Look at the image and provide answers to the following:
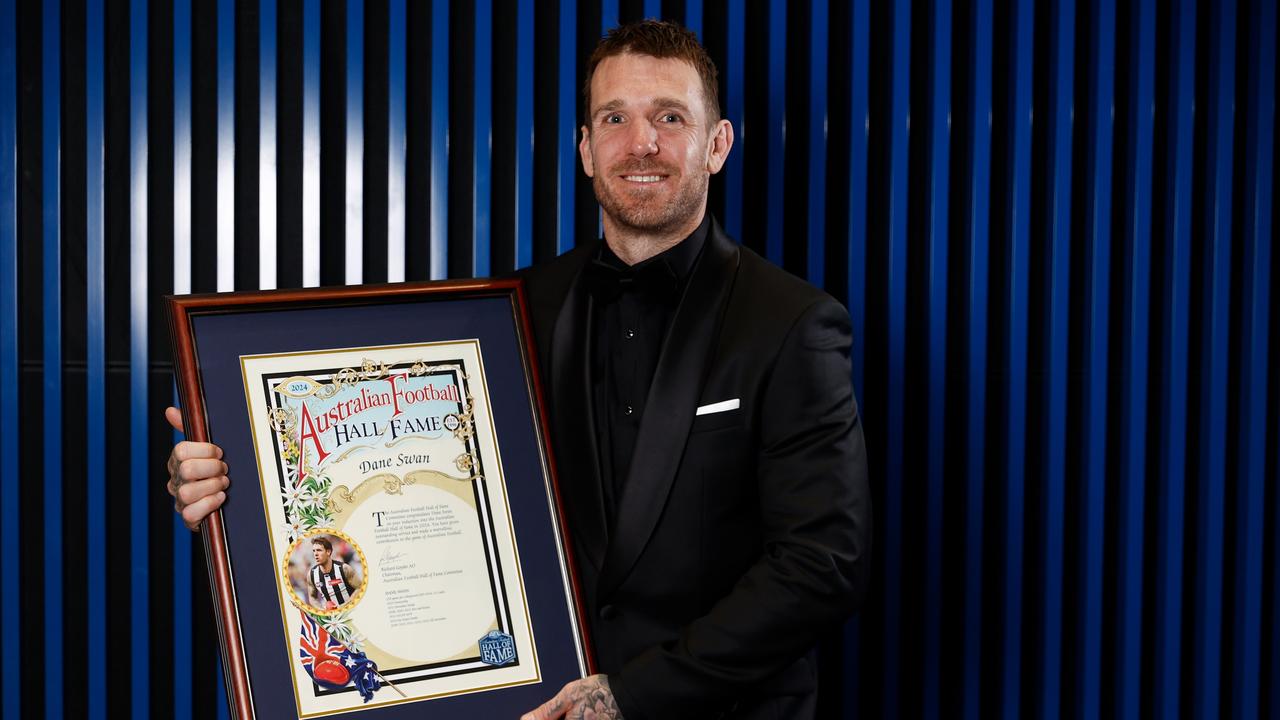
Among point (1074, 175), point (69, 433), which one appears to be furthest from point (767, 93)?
point (69, 433)

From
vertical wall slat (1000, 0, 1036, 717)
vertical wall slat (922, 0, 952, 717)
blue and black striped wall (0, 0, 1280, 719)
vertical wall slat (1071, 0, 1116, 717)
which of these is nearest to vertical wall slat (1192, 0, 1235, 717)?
blue and black striped wall (0, 0, 1280, 719)

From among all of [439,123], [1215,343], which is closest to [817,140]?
[439,123]

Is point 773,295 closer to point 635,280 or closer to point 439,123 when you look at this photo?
point 635,280

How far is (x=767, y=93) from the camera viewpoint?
2422 millimetres

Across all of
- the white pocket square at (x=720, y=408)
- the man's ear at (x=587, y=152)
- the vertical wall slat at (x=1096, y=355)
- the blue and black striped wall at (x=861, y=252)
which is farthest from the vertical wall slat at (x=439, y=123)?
the vertical wall slat at (x=1096, y=355)

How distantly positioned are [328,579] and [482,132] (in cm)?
126

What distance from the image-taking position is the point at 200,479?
1.46 meters

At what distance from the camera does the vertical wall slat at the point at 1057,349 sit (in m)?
2.42

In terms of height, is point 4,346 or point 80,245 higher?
point 80,245

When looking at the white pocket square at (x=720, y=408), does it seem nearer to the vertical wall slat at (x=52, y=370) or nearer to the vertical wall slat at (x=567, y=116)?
the vertical wall slat at (x=567, y=116)

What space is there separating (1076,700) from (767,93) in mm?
1727

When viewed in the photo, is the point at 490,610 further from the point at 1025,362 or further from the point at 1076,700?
the point at 1076,700

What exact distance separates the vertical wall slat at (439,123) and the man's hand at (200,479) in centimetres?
98

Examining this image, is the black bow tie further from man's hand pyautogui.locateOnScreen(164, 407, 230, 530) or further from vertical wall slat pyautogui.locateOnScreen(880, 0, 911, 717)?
vertical wall slat pyautogui.locateOnScreen(880, 0, 911, 717)
